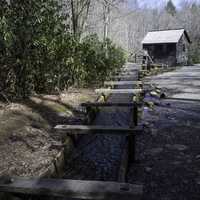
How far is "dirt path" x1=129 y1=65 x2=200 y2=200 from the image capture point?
11.5ft

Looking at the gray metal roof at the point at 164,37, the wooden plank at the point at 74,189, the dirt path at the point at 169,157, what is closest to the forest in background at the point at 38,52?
the dirt path at the point at 169,157

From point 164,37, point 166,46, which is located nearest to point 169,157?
point 166,46

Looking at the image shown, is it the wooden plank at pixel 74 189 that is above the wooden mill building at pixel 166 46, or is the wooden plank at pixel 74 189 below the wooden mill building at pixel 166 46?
below

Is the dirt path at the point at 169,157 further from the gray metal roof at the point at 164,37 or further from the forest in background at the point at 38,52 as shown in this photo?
the gray metal roof at the point at 164,37

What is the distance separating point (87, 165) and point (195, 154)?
71.5 inches

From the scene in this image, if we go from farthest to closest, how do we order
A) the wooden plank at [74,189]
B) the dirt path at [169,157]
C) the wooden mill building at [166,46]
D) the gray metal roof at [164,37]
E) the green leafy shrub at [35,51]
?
1. the gray metal roof at [164,37]
2. the wooden mill building at [166,46]
3. the green leafy shrub at [35,51]
4. the dirt path at [169,157]
5. the wooden plank at [74,189]

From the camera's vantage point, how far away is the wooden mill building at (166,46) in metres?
35.8

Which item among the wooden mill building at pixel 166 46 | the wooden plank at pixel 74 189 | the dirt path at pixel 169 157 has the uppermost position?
Result: the wooden mill building at pixel 166 46

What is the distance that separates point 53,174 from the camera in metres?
3.57

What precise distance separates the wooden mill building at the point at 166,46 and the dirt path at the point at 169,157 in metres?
30.0

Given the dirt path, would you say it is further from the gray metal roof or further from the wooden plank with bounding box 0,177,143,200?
the gray metal roof

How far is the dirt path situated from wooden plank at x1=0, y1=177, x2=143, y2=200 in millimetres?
1168

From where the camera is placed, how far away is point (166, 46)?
119 ft

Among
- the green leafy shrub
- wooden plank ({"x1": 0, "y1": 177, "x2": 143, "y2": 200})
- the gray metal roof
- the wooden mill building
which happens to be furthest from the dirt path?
the gray metal roof
